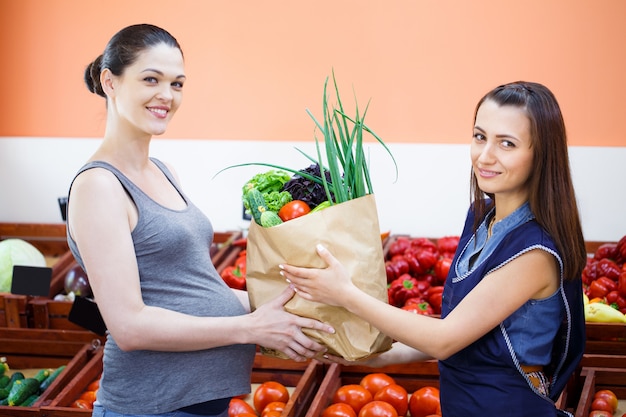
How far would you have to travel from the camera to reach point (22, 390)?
2.58 metres

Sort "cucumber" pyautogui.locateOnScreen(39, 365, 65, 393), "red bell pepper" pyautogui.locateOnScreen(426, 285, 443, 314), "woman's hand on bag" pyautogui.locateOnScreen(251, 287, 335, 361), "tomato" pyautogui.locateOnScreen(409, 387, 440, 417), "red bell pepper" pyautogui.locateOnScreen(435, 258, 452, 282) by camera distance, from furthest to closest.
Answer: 1. "red bell pepper" pyautogui.locateOnScreen(435, 258, 452, 282)
2. "red bell pepper" pyautogui.locateOnScreen(426, 285, 443, 314)
3. "cucumber" pyautogui.locateOnScreen(39, 365, 65, 393)
4. "tomato" pyautogui.locateOnScreen(409, 387, 440, 417)
5. "woman's hand on bag" pyautogui.locateOnScreen(251, 287, 335, 361)

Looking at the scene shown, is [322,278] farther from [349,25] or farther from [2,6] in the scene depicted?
[2,6]

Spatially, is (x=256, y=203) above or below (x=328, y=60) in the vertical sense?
below

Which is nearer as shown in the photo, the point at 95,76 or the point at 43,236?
the point at 95,76

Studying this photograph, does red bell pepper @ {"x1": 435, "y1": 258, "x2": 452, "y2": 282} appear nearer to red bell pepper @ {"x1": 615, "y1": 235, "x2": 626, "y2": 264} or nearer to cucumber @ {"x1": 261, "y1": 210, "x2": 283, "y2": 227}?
red bell pepper @ {"x1": 615, "y1": 235, "x2": 626, "y2": 264}

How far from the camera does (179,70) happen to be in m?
1.72

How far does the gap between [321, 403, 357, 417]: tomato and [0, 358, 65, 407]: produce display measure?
1067 millimetres

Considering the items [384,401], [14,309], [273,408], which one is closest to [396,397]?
[384,401]

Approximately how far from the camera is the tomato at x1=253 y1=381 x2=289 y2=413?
252 centimetres

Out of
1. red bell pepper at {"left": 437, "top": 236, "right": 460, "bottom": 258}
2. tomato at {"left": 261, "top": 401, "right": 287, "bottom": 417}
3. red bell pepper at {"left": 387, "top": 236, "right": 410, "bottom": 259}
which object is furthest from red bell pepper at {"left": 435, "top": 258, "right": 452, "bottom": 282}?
tomato at {"left": 261, "top": 401, "right": 287, "bottom": 417}

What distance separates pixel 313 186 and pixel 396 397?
1.07 m

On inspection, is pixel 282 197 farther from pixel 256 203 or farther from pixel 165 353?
pixel 165 353

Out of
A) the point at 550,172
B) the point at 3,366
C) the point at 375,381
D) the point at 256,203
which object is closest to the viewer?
the point at 550,172

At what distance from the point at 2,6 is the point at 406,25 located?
2.14m
